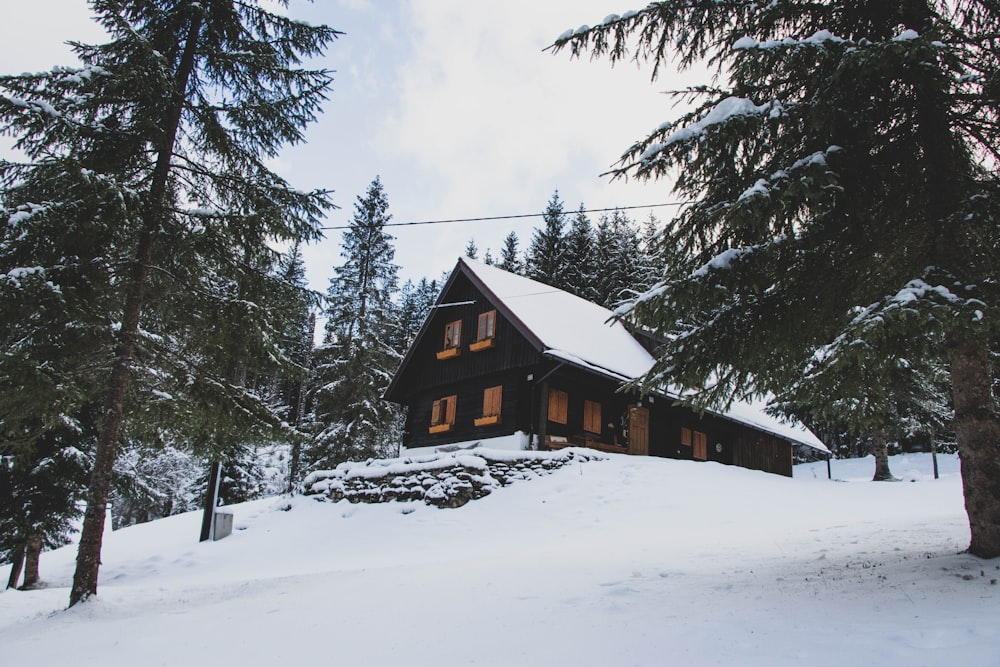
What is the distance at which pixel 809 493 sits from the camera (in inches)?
649

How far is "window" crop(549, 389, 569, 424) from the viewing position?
62.3 feet

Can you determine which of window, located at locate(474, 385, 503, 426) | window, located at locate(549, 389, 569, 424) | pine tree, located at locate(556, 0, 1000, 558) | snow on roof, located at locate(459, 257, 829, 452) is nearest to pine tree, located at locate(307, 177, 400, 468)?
snow on roof, located at locate(459, 257, 829, 452)

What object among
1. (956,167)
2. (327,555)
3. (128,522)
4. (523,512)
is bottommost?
(128,522)

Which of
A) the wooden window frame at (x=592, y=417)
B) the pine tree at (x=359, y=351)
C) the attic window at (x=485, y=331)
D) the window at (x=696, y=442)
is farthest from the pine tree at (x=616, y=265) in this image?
the attic window at (x=485, y=331)

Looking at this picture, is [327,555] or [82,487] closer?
[327,555]

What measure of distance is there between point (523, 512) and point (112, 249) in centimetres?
943

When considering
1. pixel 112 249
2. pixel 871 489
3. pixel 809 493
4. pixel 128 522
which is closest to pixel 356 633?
pixel 112 249

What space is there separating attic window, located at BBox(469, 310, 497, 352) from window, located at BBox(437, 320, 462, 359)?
2.93 ft

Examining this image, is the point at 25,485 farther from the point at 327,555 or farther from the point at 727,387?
the point at 727,387

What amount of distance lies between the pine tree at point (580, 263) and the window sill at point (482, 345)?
52.2ft

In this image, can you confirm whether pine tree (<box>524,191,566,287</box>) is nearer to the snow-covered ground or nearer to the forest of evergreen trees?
the snow-covered ground

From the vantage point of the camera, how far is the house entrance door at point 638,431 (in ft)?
70.4

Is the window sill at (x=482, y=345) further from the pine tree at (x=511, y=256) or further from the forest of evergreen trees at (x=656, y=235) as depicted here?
the pine tree at (x=511, y=256)

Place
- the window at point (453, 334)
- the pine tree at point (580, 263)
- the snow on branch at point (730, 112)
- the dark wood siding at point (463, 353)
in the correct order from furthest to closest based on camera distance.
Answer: the pine tree at point (580, 263), the window at point (453, 334), the dark wood siding at point (463, 353), the snow on branch at point (730, 112)
